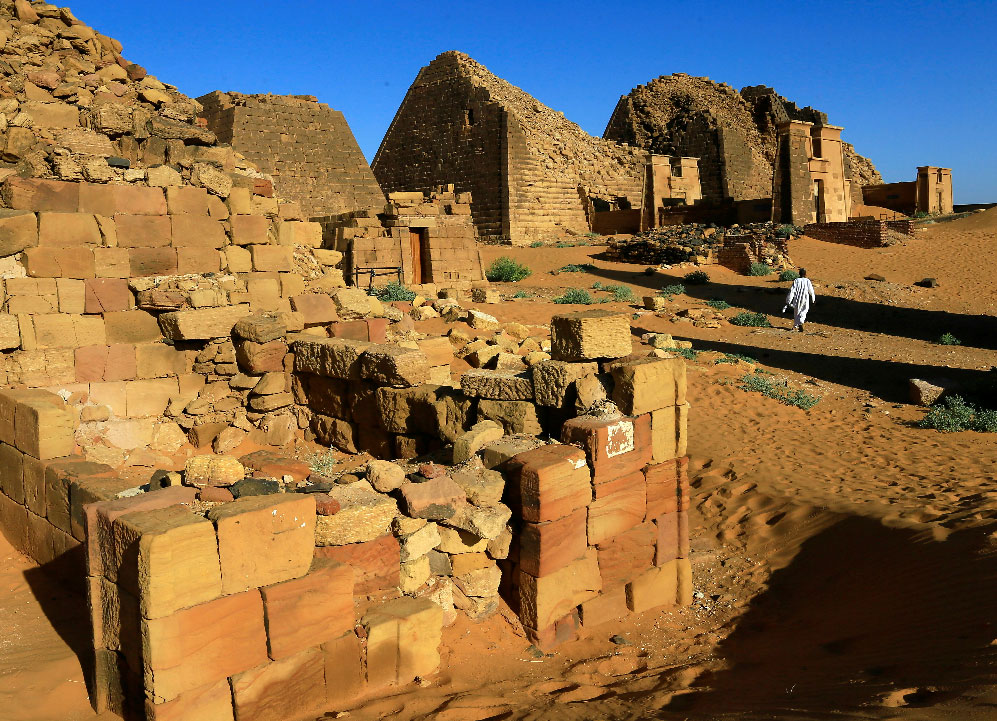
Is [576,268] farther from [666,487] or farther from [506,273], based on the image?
[666,487]

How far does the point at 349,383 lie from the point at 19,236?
384cm

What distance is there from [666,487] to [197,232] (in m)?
6.55

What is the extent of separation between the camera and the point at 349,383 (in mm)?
8266

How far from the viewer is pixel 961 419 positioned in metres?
10.5

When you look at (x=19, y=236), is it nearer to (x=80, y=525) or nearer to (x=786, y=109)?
(x=80, y=525)

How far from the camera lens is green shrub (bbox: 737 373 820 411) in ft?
39.0

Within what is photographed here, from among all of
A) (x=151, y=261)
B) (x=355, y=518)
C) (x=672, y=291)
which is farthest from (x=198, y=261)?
(x=672, y=291)

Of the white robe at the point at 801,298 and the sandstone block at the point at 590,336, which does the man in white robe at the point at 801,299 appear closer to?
the white robe at the point at 801,298

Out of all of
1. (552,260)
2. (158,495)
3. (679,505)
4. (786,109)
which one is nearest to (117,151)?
(158,495)

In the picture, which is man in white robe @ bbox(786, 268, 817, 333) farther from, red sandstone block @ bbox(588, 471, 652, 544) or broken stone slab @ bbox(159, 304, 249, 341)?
broken stone slab @ bbox(159, 304, 249, 341)

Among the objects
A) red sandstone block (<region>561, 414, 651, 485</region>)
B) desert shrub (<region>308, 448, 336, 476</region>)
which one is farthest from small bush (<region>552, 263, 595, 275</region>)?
red sandstone block (<region>561, 414, 651, 485</region>)

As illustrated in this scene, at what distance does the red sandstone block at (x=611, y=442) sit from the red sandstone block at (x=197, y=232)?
19.3ft

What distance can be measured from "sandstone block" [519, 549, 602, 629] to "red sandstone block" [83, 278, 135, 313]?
607 cm

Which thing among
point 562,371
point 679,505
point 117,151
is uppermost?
point 117,151
